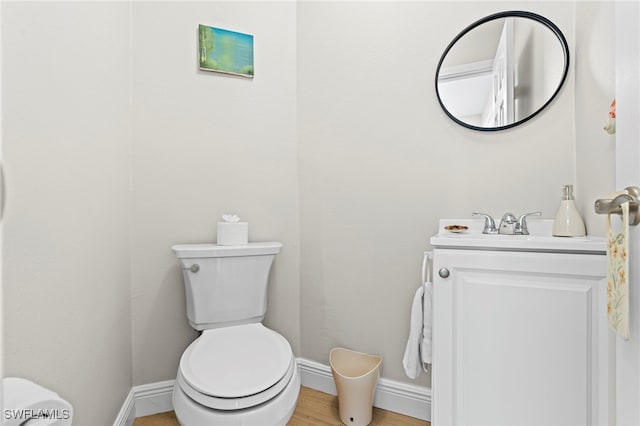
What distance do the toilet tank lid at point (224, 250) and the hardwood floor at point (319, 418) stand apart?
0.76 metres

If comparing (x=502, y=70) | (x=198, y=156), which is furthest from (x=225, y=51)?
(x=502, y=70)

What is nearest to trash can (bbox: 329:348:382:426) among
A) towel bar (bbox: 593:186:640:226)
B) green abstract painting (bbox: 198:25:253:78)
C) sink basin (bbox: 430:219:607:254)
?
sink basin (bbox: 430:219:607:254)

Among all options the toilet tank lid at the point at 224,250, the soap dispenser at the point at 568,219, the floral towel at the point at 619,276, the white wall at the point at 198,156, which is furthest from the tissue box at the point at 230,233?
the floral towel at the point at 619,276

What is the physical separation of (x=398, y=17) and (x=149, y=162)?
54.2 inches

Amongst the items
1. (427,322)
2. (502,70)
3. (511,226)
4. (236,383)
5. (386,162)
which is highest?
(502,70)

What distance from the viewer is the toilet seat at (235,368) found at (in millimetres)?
1164

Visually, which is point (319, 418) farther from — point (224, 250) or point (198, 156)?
point (198, 156)

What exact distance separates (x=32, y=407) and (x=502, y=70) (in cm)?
180

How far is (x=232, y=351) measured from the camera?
1.40 meters

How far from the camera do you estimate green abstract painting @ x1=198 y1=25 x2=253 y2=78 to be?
1.86 meters

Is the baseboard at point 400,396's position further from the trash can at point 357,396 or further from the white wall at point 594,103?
the white wall at point 594,103

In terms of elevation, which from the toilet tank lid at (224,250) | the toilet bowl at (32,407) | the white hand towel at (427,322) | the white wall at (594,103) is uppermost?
the white wall at (594,103)

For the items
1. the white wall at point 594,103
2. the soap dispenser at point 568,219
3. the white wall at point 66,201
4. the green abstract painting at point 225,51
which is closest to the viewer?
the white wall at point 66,201

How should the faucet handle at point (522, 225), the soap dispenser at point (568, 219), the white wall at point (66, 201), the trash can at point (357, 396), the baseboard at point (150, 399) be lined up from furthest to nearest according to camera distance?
the baseboard at point (150, 399) < the trash can at point (357, 396) < the faucet handle at point (522, 225) < the soap dispenser at point (568, 219) < the white wall at point (66, 201)
